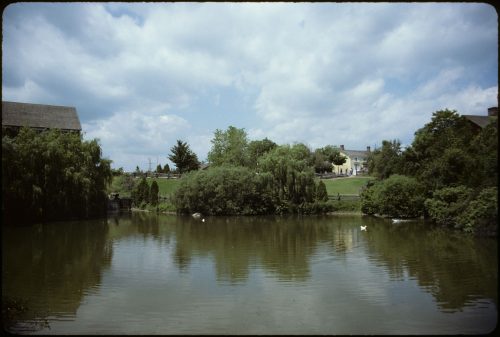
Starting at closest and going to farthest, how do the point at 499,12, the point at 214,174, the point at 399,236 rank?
the point at 499,12
the point at 399,236
the point at 214,174

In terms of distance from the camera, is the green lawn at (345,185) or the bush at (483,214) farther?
the green lawn at (345,185)

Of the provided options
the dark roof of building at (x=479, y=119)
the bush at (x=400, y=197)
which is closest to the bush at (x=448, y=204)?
the bush at (x=400, y=197)

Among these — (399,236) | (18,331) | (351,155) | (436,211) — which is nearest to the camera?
(18,331)

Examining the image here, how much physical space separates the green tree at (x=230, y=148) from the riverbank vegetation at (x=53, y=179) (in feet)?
70.5

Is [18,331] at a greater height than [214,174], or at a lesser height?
lesser

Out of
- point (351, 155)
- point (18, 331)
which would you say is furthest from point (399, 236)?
point (351, 155)

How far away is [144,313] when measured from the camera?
1088 centimetres

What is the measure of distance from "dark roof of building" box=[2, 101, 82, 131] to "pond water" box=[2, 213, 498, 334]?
32152mm

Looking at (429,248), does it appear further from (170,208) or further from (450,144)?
(170,208)

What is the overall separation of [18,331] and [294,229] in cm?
2603

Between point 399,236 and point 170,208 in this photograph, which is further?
point 170,208

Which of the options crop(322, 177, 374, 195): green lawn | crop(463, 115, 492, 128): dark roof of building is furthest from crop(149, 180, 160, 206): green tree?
crop(463, 115, 492, 128): dark roof of building

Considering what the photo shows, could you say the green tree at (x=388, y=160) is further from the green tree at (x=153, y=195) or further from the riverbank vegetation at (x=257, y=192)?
the green tree at (x=153, y=195)

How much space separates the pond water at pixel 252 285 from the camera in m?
10.0
